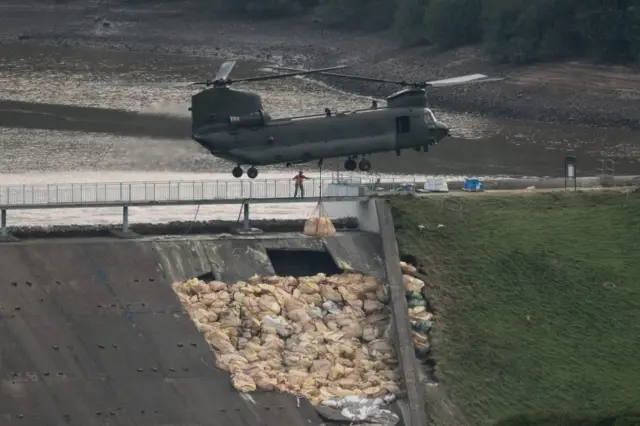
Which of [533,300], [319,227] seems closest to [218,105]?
[319,227]

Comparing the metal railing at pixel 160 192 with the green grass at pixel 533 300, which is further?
the metal railing at pixel 160 192

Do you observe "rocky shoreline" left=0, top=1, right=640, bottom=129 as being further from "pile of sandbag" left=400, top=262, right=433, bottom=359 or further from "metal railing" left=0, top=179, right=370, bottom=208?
"pile of sandbag" left=400, top=262, right=433, bottom=359

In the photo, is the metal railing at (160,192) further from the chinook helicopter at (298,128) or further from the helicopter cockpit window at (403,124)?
the helicopter cockpit window at (403,124)

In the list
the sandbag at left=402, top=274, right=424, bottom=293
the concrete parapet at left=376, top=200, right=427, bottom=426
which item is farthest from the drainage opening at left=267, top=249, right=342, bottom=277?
the sandbag at left=402, top=274, right=424, bottom=293

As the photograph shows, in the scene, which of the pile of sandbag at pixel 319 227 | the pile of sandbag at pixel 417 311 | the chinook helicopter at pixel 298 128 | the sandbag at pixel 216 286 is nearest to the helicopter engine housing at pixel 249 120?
the chinook helicopter at pixel 298 128

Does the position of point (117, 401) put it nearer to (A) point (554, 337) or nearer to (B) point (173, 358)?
(B) point (173, 358)

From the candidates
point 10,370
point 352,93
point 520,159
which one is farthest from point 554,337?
point 352,93
